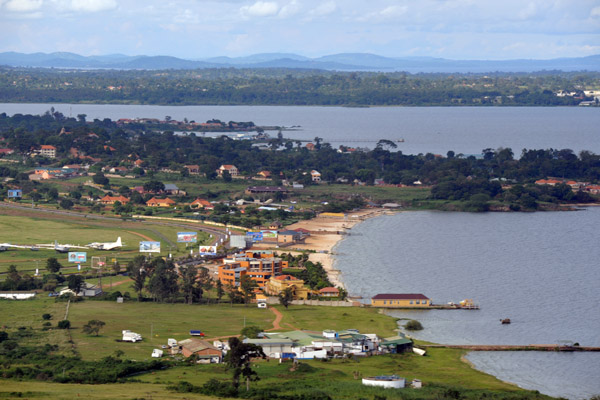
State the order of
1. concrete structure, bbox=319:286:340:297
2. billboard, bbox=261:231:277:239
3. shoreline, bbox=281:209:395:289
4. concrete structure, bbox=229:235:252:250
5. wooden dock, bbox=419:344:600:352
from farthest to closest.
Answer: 1. billboard, bbox=261:231:277:239
2. concrete structure, bbox=229:235:252:250
3. shoreline, bbox=281:209:395:289
4. concrete structure, bbox=319:286:340:297
5. wooden dock, bbox=419:344:600:352

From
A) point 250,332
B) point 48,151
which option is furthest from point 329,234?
point 48,151

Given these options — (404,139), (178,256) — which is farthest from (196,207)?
(404,139)

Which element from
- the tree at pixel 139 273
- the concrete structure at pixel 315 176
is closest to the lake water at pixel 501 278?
the tree at pixel 139 273

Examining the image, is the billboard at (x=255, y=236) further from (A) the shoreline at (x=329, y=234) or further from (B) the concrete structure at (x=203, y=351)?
(B) the concrete structure at (x=203, y=351)

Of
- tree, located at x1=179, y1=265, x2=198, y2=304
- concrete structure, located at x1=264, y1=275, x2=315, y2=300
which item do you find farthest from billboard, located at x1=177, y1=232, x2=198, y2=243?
concrete structure, located at x1=264, y1=275, x2=315, y2=300

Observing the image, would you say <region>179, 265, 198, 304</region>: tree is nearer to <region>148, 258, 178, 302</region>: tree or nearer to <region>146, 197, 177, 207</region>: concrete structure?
<region>148, 258, 178, 302</region>: tree

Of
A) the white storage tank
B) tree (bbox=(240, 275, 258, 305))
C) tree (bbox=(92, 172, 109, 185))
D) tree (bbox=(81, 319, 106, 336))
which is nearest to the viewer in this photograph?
the white storage tank

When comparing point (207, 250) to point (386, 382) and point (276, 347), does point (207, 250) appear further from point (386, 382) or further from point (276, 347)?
point (386, 382)
